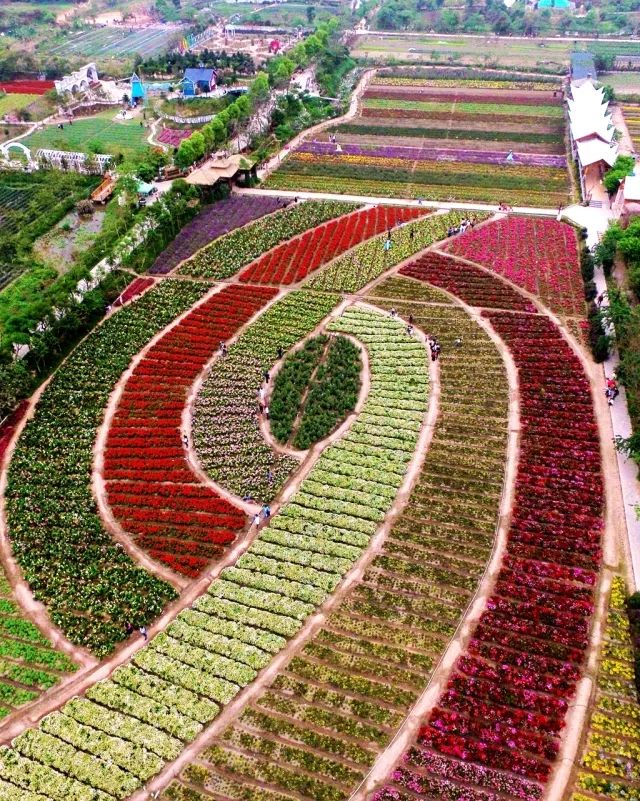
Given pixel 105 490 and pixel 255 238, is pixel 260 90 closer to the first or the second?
pixel 255 238

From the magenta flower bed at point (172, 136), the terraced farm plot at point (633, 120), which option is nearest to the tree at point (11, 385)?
the magenta flower bed at point (172, 136)

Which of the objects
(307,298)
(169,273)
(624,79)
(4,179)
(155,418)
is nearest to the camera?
(155,418)

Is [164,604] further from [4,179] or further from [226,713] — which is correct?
[4,179]

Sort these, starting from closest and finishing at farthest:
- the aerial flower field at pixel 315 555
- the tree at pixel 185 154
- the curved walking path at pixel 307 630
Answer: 1. the curved walking path at pixel 307 630
2. the aerial flower field at pixel 315 555
3. the tree at pixel 185 154

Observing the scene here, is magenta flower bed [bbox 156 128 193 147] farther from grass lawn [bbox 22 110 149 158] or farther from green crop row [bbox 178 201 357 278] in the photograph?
green crop row [bbox 178 201 357 278]

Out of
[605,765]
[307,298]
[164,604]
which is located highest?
[307,298]

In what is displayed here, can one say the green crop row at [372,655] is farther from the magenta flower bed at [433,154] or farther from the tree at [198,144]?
the tree at [198,144]

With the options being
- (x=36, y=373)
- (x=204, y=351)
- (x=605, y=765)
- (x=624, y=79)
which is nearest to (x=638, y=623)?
(x=605, y=765)
